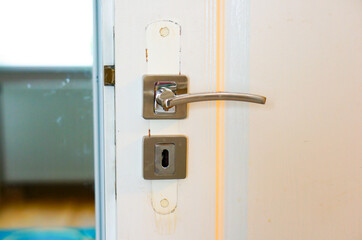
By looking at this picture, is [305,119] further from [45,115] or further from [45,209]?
[45,209]

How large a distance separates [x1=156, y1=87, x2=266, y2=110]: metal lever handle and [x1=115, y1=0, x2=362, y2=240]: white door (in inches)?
0.8

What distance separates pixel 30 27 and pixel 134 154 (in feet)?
2.92

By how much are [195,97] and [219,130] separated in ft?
0.24

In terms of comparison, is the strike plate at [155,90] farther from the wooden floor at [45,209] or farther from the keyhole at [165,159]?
the wooden floor at [45,209]

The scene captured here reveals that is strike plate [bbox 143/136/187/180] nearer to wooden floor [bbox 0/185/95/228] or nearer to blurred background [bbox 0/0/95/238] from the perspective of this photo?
blurred background [bbox 0/0/95/238]

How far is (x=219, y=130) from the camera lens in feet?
1.52

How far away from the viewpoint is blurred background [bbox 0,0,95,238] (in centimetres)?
109

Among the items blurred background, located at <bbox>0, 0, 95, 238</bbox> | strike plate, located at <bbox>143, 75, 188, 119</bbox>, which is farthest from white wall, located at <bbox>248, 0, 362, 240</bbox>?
blurred background, located at <bbox>0, 0, 95, 238</bbox>

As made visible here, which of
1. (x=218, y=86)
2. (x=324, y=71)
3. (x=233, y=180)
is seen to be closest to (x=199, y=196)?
(x=233, y=180)

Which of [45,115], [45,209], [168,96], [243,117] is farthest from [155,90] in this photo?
[45,209]

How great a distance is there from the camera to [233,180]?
0.47 meters

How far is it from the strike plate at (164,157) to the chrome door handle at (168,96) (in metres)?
0.04

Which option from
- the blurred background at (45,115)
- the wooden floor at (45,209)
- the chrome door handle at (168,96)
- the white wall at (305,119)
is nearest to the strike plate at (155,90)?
the chrome door handle at (168,96)

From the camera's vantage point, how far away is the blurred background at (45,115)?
109 cm
